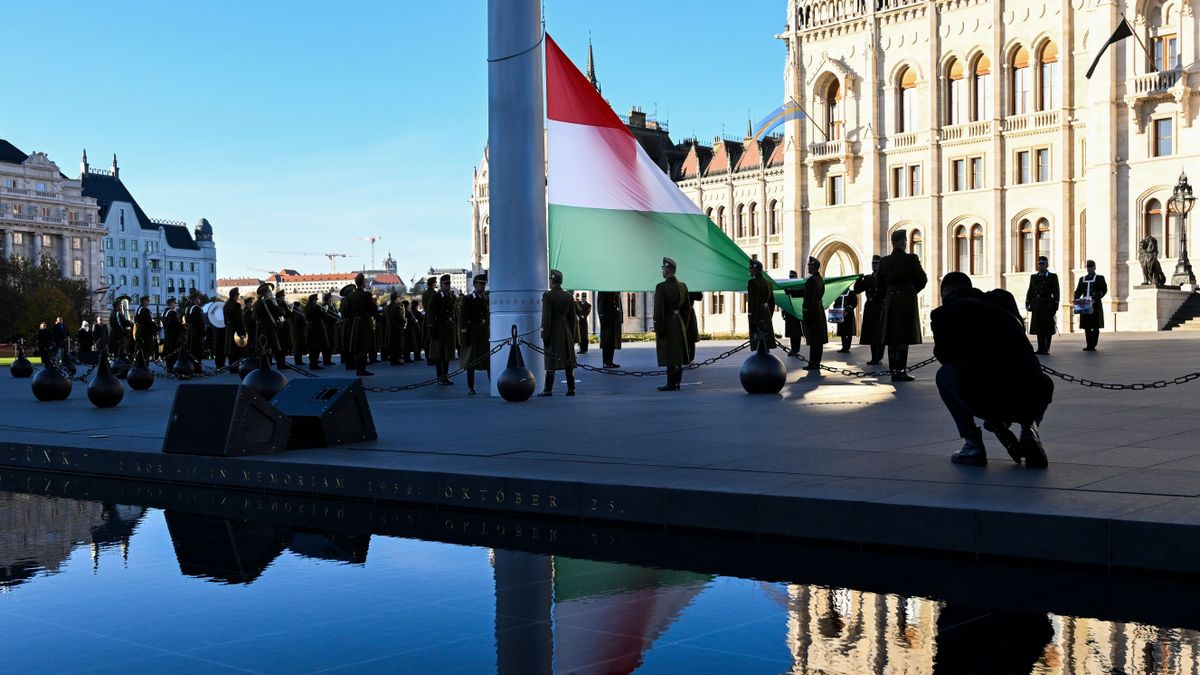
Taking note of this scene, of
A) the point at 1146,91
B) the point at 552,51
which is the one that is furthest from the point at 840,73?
the point at 552,51

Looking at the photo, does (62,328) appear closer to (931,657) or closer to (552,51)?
(552,51)

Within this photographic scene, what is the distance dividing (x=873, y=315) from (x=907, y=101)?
34531 mm

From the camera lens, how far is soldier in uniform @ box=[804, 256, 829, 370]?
2033 centimetres

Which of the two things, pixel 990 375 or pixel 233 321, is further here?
pixel 233 321

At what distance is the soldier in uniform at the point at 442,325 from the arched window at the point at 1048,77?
3689 cm

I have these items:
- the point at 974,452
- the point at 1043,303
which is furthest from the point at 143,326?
the point at 974,452

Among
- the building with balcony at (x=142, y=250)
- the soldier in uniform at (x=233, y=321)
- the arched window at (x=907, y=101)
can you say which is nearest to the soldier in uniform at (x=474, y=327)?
the soldier in uniform at (x=233, y=321)

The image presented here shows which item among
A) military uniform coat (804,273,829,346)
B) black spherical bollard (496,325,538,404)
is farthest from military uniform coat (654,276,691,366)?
military uniform coat (804,273,829,346)

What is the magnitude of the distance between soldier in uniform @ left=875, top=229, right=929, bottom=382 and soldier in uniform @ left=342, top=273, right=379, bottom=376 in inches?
454

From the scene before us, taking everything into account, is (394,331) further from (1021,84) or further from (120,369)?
(1021,84)

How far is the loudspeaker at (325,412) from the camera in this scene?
10109 millimetres

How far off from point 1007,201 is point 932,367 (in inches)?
1351

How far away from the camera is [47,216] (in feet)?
447

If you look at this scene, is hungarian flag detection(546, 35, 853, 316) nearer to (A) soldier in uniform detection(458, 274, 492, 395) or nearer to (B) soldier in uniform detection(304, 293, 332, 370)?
(A) soldier in uniform detection(458, 274, 492, 395)
